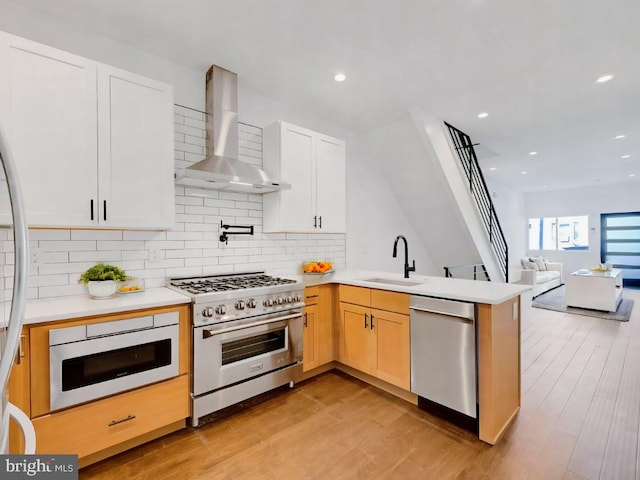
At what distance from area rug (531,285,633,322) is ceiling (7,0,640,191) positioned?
321cm

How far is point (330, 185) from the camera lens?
3.50 meters

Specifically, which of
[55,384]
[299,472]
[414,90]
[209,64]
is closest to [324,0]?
[209,64]

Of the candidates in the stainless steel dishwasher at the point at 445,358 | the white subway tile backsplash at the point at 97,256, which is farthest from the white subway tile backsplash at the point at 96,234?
the stainless steel dishwasher at the point at 445,358

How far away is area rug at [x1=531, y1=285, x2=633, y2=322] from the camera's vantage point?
526 cm

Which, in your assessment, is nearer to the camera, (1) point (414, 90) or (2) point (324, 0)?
(2) point (324, 0)

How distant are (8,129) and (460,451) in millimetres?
3308

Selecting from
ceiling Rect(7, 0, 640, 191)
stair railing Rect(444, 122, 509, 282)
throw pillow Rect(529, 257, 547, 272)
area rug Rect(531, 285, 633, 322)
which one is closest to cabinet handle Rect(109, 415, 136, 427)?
ceiling Rect(7, 0, 640, 191)

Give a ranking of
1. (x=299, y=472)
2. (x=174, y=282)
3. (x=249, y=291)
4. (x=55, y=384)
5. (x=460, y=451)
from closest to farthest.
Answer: (x=55, y=384) → (x=299, y=472) → (x=460, y=451) → (x=249, y=291) → (x=174, y=282)

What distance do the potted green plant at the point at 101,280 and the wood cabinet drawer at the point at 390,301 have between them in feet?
6.51

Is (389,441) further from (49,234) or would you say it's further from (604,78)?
(604,78)

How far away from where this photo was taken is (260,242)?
10.8 feet

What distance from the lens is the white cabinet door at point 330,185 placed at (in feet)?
11.1

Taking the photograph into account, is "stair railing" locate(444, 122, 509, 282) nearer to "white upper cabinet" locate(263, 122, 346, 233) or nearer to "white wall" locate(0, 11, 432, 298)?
"white wall" locate(0, 11, 432, 298)

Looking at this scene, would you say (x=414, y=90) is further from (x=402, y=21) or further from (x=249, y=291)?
(x=249, y=291)
